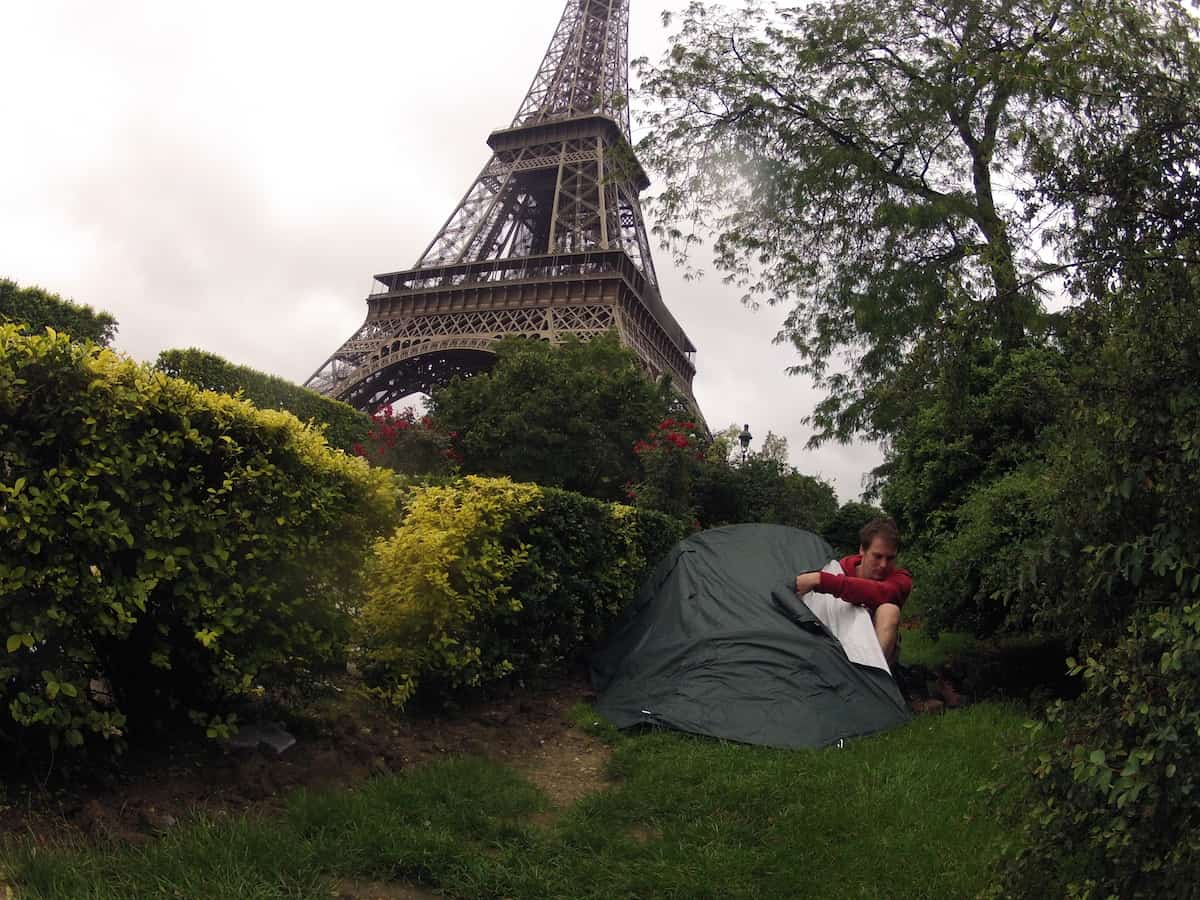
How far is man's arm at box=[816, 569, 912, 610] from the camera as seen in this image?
222 inches

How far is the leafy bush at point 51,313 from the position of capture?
37.1ft

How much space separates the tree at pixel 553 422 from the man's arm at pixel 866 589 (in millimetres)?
10735

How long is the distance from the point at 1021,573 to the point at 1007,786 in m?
0.60

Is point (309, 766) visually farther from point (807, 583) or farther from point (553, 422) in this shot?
point (553, 422)

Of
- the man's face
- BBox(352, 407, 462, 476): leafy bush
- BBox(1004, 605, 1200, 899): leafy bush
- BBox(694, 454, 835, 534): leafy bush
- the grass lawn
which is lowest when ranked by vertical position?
the grass lawn

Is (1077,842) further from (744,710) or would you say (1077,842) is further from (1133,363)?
(744,710)

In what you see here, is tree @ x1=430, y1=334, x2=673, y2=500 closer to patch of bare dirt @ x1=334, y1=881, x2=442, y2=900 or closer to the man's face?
the man's face

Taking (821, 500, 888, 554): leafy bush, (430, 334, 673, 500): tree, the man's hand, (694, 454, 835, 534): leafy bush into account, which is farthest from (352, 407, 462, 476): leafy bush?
the man's hand

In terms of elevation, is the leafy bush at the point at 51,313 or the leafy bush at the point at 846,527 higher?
the leafy bush at the point at 51,313

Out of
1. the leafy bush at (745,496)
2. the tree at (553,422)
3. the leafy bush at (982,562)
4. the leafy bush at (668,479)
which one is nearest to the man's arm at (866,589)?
the leafy bush at (982,562)

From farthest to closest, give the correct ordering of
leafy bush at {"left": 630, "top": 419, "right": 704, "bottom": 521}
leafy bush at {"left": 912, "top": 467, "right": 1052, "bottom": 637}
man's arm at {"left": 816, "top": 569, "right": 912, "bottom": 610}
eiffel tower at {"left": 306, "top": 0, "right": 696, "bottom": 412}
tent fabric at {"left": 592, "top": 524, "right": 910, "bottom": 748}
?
eiffel tower at {"left": 306, "top": 0, "right": 696, "bottom": 412}
leafy bush at {"left": 630, "top": 419, "right": 704, "bottom": 521}
man's arm at {"left": 816, "top": 569, "right": 912, "bottom": 610}
leafy bush at {"left": 912, "top": 467, "right": 1052, "bottom": 637}
tent fabric at {"left": 592, "top": 524, "right": 910, "bottom": 748}

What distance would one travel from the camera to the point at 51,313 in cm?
1185

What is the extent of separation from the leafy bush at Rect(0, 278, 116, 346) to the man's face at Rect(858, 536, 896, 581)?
1059 centimetres

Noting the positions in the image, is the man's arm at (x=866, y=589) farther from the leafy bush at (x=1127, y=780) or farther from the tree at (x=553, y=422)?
the tree at (x=553, y=422)
